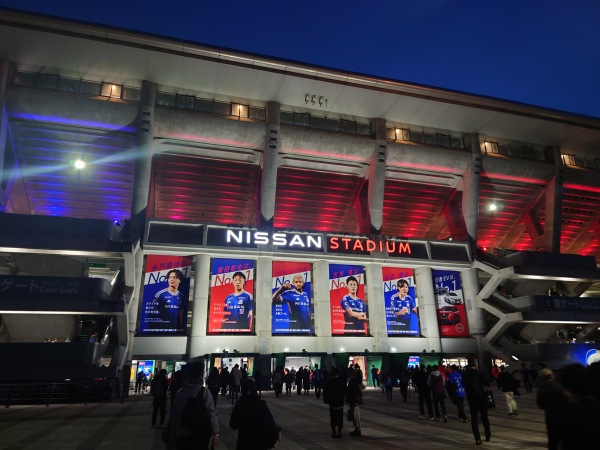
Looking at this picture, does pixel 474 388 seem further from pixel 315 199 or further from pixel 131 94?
pixel 131 94

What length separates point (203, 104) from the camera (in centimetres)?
3138

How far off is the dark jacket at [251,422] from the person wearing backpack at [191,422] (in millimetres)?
249

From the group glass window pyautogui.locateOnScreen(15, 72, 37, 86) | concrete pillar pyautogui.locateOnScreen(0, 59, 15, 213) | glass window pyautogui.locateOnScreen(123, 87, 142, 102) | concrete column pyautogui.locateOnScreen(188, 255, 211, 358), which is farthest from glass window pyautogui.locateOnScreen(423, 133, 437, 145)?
concrete pillar pyautogui.locateOnScreen(0, 59, 15, 213)

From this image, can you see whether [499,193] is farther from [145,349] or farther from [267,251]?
[145,349]

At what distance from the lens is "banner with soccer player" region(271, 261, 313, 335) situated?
30378 millimetres

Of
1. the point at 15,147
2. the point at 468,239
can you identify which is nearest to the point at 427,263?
the point at 468,239

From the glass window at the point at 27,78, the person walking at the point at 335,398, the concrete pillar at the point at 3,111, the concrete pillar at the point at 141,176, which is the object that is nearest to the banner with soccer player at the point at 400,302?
the concrete pillar at the point at 141,176

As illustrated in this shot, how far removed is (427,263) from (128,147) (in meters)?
24.9

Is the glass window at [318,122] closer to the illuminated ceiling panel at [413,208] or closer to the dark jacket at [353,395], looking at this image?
the illuminated ceiling panel at [413,208]

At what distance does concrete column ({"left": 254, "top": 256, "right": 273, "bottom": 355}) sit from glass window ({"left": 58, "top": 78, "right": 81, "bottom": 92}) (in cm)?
1755

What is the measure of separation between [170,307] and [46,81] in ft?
57.8

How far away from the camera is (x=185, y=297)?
29344mm

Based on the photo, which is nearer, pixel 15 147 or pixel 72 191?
pixel 15 147

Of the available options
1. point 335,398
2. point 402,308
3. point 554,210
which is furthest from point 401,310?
point 335,398
